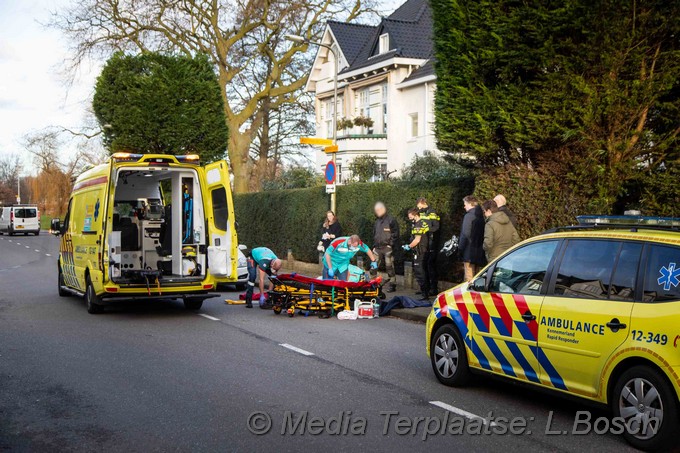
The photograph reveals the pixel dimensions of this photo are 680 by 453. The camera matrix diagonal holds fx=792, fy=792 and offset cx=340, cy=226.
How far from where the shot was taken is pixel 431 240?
50.4 ft

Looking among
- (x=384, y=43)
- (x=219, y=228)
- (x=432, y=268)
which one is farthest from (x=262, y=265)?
(x=384, y=43)

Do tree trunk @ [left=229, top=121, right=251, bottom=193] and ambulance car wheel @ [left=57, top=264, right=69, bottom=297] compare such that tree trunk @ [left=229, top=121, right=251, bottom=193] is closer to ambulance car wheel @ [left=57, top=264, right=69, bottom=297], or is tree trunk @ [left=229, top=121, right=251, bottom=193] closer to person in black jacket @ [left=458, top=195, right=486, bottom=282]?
ambulance car wheel @ [left=57, top=264, right=69, bottom=297]

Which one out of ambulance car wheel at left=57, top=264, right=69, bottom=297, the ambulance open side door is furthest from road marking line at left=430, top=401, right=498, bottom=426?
ambulance car wheel at left=57, top=264, right=69, bottom=297

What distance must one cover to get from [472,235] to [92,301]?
6.51 meters

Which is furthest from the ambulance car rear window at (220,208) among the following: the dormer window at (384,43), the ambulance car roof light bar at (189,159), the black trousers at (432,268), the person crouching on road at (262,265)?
the dormer window at (384,43)

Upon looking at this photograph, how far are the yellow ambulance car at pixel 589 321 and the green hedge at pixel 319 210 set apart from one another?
8422 millimetres

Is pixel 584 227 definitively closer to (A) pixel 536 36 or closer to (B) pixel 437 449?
(B) pixel 437 449

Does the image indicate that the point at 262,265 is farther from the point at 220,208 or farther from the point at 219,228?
the point at 220,208

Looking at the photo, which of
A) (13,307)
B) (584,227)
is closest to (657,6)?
(584,227)

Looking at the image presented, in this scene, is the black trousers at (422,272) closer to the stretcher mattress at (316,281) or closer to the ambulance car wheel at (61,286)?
the stretcher mattress at (316,281)

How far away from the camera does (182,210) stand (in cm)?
1425

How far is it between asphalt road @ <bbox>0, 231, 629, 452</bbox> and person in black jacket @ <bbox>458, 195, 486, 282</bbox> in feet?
5.61

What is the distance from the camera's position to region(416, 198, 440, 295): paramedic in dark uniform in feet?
50.1

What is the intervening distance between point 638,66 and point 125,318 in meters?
8.88
